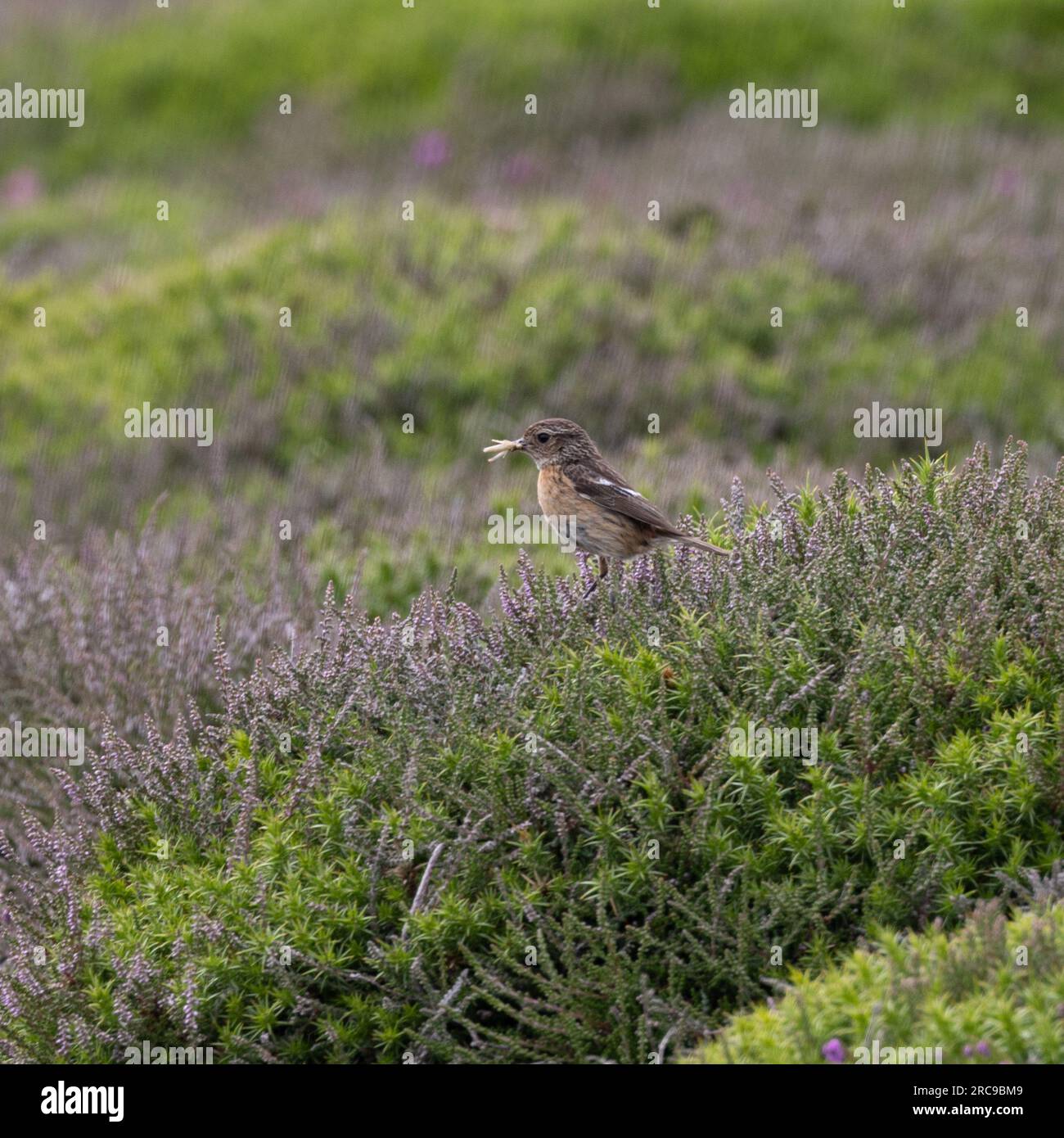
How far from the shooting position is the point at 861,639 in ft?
15.0

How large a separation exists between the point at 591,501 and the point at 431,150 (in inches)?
503

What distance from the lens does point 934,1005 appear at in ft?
11.3

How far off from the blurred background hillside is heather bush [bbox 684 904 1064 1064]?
3893 millimetres

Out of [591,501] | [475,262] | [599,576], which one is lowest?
[599,576]

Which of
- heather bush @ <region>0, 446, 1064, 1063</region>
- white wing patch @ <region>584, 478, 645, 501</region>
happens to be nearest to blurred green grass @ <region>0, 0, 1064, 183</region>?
white wing patch @ <region>584, 478, 645, 501</region>

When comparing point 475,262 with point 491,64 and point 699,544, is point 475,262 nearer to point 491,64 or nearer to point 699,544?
point 491,64

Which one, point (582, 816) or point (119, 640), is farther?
point (119, 640)

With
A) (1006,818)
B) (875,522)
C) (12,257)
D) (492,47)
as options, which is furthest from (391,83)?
(1006,818)

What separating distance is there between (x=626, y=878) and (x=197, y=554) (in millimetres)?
4699

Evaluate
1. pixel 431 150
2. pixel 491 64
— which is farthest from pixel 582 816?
pixel 491 64

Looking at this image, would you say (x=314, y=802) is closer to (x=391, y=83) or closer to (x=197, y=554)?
(x=197, y=554)

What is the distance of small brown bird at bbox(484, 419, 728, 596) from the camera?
5777 millimetres

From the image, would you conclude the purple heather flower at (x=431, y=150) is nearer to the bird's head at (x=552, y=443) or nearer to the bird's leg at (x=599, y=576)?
the bird's head at (x=552, y=443)

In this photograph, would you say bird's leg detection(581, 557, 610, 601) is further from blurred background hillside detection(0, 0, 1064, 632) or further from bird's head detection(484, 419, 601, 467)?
blurred background hillside detection(0, 0, 1064, 632)
